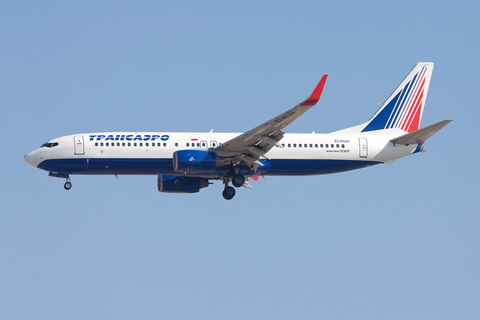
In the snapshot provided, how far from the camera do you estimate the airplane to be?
43.6 metres

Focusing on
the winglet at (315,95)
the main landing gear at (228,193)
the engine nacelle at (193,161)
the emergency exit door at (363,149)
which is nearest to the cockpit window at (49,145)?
the engine nacelle at (193,161)

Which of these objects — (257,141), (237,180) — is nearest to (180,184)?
(237,180)

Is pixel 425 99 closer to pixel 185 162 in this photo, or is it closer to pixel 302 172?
pixel 302 172

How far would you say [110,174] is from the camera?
148ft

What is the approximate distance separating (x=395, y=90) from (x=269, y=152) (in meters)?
11.9

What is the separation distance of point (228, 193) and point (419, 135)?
13.3m

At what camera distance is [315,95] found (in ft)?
121

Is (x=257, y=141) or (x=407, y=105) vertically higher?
(x=407, y=105)

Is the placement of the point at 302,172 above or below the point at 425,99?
below

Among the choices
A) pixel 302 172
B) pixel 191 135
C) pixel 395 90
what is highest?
pixel 395 90

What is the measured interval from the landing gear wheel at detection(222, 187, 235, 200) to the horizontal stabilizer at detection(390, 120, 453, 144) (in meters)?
11.5

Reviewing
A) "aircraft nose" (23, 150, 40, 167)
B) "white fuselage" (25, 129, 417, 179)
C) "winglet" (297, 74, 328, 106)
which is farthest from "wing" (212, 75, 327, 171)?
"aircraft nose" (23, 150, 40, 167)

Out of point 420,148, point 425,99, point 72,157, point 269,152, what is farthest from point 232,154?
point 425,99

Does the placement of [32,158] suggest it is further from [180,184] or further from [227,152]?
[227,152]
